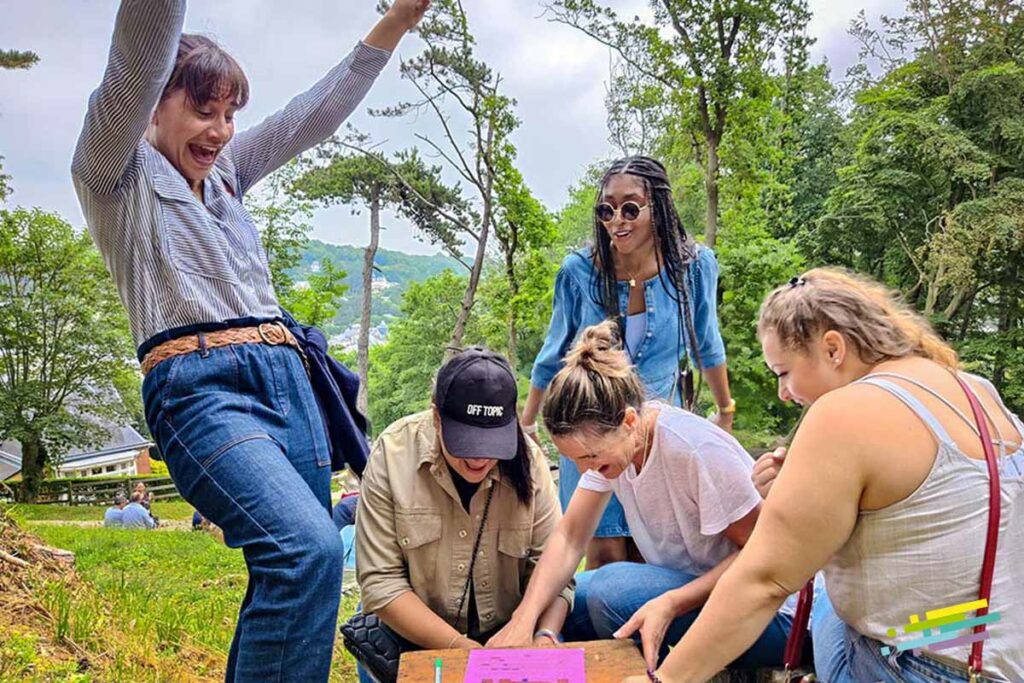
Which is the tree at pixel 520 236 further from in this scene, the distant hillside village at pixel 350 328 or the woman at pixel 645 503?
the woman at pixel 645 503

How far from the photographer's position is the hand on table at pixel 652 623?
153 centimetres

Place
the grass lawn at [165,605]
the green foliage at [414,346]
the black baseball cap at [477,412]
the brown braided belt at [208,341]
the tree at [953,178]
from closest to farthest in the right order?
the brown braided belt at [208,341], the black baseball cap at [477,412], the grass lawn at [165,605], the tree at [953,178], the green foliage at [414,346]

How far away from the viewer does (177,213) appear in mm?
1312

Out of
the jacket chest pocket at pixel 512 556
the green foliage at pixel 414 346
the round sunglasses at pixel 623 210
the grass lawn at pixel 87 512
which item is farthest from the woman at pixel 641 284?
the green foliage at pixel 414 346

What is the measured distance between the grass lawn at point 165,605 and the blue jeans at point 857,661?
67.8 inches

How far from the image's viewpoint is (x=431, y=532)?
5.61 ft

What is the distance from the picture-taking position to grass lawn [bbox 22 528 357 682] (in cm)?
244

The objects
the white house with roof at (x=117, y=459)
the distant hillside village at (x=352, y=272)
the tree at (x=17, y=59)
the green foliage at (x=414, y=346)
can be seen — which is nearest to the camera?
the tree at (x=17, y=59)

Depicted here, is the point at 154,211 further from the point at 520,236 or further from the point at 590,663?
the point at 520,236

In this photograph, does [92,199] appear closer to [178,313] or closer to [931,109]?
[178,313]

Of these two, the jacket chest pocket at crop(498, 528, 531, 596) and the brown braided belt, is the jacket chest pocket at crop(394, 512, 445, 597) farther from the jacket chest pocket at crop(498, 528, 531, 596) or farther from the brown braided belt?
the brown braided belt

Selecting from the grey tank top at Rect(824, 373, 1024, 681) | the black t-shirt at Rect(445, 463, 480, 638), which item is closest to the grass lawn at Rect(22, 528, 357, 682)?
the black t-shirt at Rect(445, 463, 480, 638)

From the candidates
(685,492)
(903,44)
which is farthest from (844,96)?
(685,492)

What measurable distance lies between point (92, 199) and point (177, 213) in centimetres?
13
